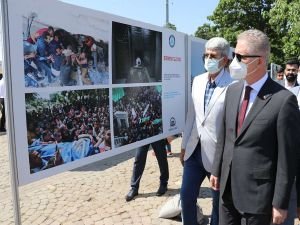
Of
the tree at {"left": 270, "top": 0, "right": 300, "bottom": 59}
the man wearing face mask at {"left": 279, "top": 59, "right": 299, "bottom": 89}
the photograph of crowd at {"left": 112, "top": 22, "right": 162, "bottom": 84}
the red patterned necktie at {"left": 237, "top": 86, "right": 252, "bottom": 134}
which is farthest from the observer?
the tree at {"left": 270, "top": 0, "right": 300, "bottom": 59}

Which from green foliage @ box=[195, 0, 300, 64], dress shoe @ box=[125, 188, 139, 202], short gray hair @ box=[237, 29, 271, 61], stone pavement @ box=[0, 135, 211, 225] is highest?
green foliage @ box=[195, 0, 300, 64]

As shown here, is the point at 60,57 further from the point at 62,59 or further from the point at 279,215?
the point at 279,215

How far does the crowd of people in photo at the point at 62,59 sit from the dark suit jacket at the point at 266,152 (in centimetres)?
121

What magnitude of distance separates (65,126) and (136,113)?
111cm

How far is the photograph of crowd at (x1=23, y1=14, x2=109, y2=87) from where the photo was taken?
101 inches

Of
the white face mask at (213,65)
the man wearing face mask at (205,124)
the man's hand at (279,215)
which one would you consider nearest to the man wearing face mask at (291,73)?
the man wearing face mask at (205,124)

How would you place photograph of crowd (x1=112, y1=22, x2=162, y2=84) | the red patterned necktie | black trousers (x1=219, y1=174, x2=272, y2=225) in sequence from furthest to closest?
photograph of crowd (x1=112, y1=22, x2=162, y2=84) < black trousers (x1=219, y1=174, x2=272, y2=225) < the red patterned necktie

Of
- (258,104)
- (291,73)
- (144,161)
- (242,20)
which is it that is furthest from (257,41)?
(242,20)

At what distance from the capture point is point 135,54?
12.3 ft

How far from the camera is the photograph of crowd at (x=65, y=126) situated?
2.62m

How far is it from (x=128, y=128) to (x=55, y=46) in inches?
48.4

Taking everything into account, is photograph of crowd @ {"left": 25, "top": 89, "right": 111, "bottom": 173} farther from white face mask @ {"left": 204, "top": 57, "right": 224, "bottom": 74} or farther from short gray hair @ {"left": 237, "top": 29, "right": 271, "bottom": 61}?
short gray hair @ {"left": 237, "top": 29, "right": 271, "bottom": 61}

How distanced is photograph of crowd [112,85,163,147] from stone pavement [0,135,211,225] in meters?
0.91

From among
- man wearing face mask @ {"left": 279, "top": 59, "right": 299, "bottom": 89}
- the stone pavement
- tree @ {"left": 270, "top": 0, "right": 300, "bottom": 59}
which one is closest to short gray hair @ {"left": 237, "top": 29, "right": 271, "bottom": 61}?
the stone pavement
